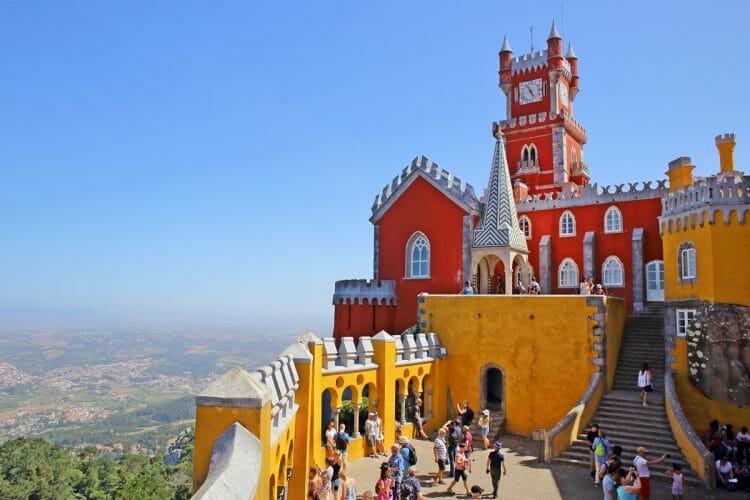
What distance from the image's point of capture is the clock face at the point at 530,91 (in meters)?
33.8

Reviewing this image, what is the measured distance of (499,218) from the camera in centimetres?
2277

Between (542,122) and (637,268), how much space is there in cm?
1210

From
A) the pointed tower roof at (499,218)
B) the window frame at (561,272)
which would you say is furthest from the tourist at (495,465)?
the window frame at (561,272)

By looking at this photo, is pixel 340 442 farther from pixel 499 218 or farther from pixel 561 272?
pixel 561 272

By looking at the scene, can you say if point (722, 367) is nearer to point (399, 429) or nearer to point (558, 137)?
point (399, 429)

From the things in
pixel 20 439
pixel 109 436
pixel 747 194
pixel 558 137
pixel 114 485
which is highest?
pixel 558 137

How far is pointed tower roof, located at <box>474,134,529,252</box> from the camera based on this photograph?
22453mm

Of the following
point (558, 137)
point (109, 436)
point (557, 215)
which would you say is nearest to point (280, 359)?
point (557, 215)

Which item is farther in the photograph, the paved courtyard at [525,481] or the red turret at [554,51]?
the red turret at [554,51]

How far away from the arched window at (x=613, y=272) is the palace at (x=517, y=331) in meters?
0.10

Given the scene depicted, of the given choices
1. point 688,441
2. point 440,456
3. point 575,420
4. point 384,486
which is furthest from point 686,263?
point 384,486

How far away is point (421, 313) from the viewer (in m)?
20.3

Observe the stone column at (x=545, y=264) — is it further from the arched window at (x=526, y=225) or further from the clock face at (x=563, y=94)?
the clock face at (x=563, y=94)

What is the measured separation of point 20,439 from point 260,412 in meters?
54.8
